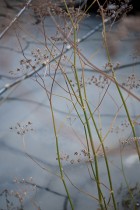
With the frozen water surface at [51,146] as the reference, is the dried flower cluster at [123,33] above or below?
above

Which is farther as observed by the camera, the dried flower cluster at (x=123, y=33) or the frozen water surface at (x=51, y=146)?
the dried flower cluster at (x=123, y=33)

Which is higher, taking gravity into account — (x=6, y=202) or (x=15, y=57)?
(x=15, y=57)

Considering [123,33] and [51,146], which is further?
[123,33]

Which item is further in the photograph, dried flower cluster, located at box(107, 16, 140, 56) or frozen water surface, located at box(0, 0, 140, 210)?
dried flower cluster, located at box(107, 16, 140, 56)

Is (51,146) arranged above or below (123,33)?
below

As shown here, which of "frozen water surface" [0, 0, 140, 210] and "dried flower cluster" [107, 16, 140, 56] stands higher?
"dried flower cluster" [107, 16, 140, 56]

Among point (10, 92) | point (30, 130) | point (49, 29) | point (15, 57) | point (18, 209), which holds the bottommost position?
point (18, 209)

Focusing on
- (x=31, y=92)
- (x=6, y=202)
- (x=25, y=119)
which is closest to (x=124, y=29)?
(x=31, y=92)

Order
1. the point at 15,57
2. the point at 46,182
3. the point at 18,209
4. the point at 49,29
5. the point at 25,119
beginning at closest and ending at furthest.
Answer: the point at 18,209, the point at 46,182, the point at 25,119, the point at 15,57, the point at 49,29

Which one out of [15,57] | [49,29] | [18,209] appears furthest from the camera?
[49,29]

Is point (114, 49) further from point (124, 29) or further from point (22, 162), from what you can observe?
point (22, 162)

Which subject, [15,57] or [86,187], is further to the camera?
[15,57]
